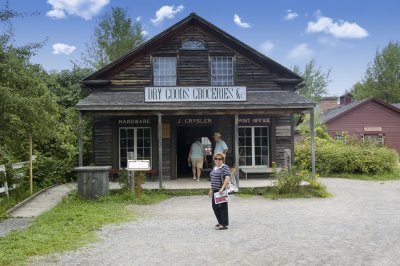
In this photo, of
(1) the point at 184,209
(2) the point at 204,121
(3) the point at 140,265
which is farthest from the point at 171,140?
(3) the point at 140,265

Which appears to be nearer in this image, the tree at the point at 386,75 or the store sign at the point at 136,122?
the store sign at the point at 136,122

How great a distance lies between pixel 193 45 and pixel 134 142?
4.70 metres

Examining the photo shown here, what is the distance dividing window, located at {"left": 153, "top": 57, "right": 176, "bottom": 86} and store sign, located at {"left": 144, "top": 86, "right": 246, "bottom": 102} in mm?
1970

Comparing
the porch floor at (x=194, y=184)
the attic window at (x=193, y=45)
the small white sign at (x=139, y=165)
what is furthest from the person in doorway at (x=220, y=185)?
the attic window at (x=193, y=45)

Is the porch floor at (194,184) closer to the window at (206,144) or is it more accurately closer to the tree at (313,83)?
the window at (206,144)

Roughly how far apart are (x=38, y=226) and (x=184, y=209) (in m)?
3.84

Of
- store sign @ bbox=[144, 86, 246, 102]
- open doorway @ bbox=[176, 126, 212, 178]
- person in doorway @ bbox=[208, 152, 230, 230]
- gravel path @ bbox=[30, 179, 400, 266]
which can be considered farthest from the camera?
open doorway @ bbox=[176, 126, 212, 178]

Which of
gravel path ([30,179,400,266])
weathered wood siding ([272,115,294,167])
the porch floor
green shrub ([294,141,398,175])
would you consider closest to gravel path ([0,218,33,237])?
gravel path ([30,179,400,266])

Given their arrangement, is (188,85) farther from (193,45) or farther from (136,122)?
(136,122)

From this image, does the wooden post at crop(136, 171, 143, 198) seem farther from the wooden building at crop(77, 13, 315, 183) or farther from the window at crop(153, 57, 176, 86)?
the window at crop(153, 57, 176, 86)

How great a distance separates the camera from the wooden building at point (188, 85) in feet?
54.0

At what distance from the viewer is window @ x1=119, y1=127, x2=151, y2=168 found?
16.5m

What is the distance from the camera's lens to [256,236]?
25.6 ft

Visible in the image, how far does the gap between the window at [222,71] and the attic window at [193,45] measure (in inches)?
26.9
